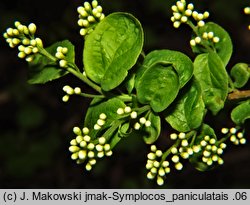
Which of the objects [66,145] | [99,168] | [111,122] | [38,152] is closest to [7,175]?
[38,152]

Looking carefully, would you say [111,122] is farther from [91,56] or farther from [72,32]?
[72,32]

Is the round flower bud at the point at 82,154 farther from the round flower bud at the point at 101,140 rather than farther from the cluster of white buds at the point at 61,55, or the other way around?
the cluster of white buds at the point at 61,55

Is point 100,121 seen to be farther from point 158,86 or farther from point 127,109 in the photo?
point 158,86

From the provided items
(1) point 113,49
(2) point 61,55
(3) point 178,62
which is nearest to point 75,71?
(2) point 61,55

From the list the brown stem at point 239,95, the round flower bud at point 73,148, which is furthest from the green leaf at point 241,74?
the round flower bud at point 73,148

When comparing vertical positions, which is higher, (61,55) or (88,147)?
(61,55)

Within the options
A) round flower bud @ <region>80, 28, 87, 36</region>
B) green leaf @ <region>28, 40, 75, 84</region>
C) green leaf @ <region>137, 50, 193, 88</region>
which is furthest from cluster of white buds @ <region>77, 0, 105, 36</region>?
green leaf @ <region>137, 50, 193, 88</region>
